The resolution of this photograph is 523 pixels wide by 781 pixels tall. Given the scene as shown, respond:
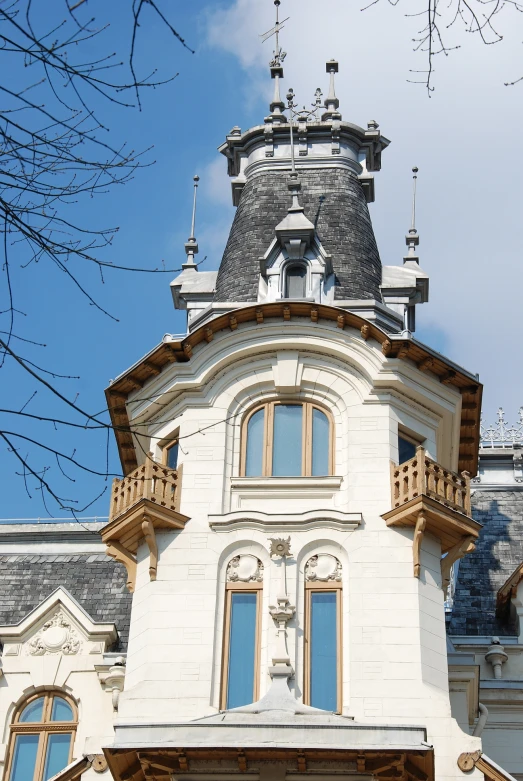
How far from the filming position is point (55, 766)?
24.0 metres

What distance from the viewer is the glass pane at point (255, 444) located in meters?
24.6

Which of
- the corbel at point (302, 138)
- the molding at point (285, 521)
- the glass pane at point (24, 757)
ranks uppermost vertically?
the corbel at point (302, 138)

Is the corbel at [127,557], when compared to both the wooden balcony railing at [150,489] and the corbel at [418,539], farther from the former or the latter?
the corbel at [418,539]

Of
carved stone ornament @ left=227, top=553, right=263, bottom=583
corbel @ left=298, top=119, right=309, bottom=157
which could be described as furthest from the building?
corbel @ left=298, top=119, right=309, bottom=157

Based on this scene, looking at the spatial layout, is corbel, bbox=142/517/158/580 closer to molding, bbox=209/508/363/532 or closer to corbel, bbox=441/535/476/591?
molding, bbox=209/508/363/532

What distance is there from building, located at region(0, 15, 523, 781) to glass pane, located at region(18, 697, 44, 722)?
5cm

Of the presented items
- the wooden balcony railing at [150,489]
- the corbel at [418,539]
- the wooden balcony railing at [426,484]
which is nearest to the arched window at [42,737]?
the wooden balcony railing at [150,489]

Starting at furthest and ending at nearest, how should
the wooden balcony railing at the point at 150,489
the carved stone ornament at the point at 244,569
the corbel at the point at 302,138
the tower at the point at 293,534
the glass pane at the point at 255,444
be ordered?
the corbel at the point at 302,138 < the glass pane at the point at 255,444 < the wooden balcony railing at the point at 150,489 < the carved stone ornament at the point at 244,569 < the tower at the point at 293,534

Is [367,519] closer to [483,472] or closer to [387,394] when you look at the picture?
[387,394]

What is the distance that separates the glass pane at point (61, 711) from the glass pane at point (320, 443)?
5.58 metres

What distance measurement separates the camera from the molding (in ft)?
76.8

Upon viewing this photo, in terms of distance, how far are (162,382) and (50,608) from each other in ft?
14.1

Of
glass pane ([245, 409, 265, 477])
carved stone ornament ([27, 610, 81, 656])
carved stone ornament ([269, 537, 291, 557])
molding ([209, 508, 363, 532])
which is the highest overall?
glass pane ([245, 409, 265, 477])

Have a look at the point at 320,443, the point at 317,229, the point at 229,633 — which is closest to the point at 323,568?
the point at 229,633
